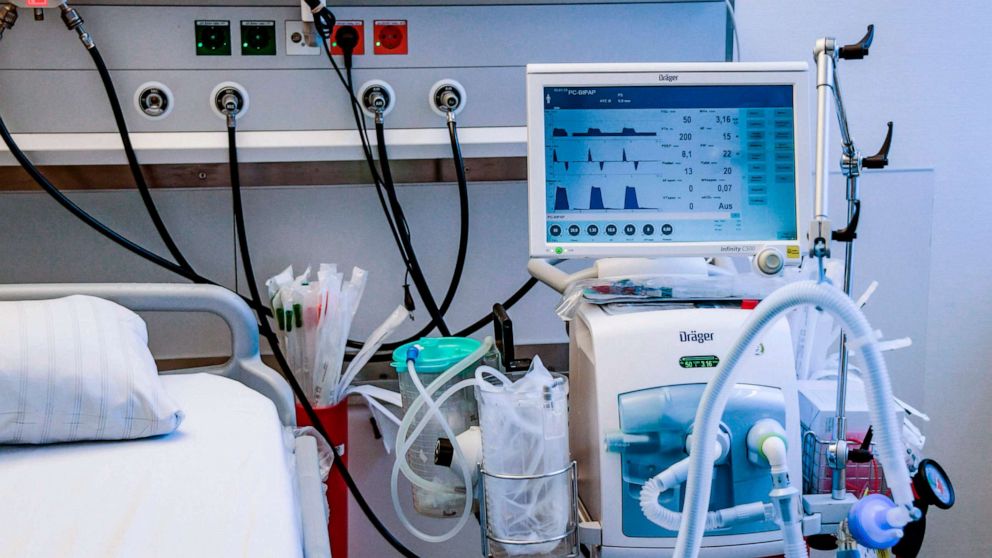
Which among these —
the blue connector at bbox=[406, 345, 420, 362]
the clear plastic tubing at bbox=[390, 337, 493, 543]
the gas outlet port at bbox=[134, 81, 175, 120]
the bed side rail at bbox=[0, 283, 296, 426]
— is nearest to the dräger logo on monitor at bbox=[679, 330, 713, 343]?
the clear plastic tubing at bbox=[390, 337, 493, 543]

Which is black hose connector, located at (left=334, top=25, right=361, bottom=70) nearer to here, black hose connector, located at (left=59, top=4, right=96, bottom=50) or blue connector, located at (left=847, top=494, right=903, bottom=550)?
black hose connector, located at (left=59, top=4, right=96, bottom=50)

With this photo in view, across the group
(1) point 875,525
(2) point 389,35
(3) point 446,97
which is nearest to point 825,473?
(1) point 875,525

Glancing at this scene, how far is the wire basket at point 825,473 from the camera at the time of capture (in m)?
1.07

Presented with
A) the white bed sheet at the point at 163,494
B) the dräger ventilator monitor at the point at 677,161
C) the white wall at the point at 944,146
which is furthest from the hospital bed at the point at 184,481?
the white wall at the point at 944,146

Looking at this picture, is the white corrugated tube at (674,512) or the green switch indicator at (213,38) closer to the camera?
the white corrugated tube at (674,512)

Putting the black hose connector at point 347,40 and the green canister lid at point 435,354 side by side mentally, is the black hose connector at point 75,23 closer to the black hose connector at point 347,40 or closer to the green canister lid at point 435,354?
the black hose connector at point 347,40

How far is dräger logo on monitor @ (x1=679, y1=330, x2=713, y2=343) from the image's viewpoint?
106cm

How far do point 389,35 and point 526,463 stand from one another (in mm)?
860

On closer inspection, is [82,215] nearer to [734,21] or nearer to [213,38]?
[213,38]

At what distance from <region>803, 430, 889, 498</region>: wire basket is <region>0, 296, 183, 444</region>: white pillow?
2.78ft

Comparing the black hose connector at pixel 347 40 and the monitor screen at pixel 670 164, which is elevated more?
the black hose connector at pixel 347 40

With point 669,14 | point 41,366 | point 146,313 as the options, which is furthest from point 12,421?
point 669,14

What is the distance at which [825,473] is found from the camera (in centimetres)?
107

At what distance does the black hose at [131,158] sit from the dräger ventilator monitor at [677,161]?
74 centimetres
